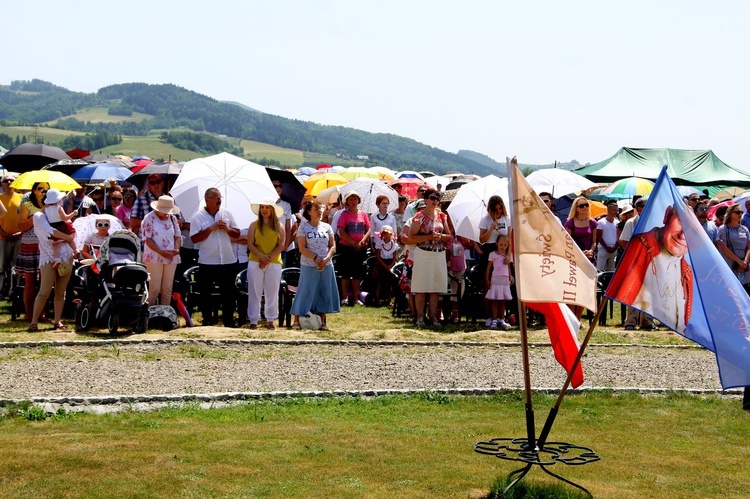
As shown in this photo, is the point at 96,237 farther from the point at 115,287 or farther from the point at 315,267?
the point at 315,267

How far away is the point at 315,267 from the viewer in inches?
619

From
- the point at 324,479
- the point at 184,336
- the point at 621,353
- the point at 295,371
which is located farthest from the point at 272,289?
the point at 324,479

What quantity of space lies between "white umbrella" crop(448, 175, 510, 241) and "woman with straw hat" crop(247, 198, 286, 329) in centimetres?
312

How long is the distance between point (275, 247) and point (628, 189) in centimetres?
1335

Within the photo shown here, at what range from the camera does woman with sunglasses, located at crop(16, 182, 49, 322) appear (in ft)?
51.1

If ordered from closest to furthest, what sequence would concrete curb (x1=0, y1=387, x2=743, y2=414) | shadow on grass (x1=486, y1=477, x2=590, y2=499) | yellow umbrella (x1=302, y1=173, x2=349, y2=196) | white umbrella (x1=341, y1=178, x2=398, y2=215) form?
1. shadow on grass (x1=486, y1=477, x2=590, y2=499)
2. concrete curb (x1=0, y1=387, x2=743, y2=414)
3. white umbrella (x1=341, y1=178, x2=398, y2=215)
4. yellow umbrella (x1=302, y1=173, x2=349, y2=196)

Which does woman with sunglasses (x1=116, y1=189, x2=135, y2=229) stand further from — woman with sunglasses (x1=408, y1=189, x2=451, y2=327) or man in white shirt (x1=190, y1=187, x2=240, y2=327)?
woman with sunglasses (x1=408, y1=189, x2=451, y2=327)

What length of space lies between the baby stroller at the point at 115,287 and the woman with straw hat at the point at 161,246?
18 cm

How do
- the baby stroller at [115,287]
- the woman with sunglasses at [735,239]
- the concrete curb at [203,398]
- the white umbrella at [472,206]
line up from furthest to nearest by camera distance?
the woman with sunglasses at [735,239], the white umbrella at [472,206], the baby stroller at [115,287], the concrete curb at [203,398]

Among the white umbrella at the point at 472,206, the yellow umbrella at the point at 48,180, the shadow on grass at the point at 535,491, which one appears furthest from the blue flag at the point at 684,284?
the yellow umbrella at the point at 48,180

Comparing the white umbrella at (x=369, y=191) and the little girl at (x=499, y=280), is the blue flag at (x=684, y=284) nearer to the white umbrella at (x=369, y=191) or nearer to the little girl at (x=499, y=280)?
the little girl at (x=499, y=280)

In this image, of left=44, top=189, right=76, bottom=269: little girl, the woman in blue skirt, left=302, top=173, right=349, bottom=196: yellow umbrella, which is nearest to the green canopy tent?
left=302, top=173, right=349, bottom=196: yellow umbrella

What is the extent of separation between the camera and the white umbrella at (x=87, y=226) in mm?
15930

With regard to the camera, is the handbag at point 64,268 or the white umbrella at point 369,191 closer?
the handbag at point 64,268
